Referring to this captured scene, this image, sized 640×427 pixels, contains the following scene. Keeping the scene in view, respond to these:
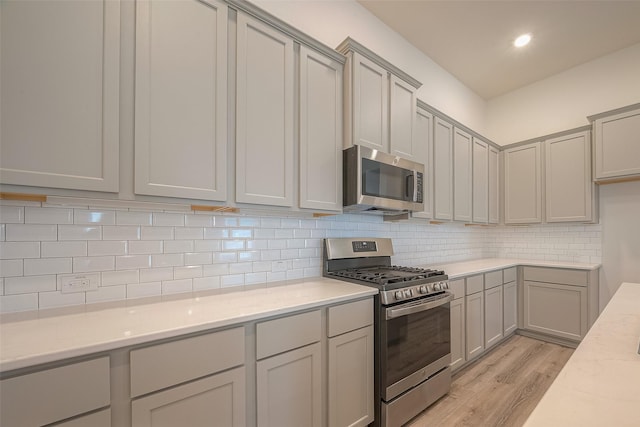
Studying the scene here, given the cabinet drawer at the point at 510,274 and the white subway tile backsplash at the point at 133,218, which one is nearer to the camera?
the white subway tile backsplash at the point at 133,218

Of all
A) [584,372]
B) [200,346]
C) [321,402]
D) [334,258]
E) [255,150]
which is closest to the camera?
[584,372]

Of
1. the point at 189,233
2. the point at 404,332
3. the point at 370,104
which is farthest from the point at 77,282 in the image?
the point at 370,104

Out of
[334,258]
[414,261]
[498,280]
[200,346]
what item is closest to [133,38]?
[200,346]

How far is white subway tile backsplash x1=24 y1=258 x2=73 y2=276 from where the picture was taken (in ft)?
4.16

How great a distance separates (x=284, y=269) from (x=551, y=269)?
3.15 metres

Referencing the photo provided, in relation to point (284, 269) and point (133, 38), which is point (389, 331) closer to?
point (284, 269)

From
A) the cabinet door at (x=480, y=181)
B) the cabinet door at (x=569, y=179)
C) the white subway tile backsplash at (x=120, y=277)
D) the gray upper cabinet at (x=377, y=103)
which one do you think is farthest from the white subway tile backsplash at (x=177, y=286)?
the cabinet door at (x=569, y=179)

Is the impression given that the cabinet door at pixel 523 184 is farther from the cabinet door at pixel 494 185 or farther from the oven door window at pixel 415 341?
the oven door window at pixel 415 341

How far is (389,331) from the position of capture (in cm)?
177

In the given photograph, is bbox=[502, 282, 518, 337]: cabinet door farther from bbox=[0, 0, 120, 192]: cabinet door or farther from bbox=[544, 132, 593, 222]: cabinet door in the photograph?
bbox=[0, 0, 120, 192]: cabinet door

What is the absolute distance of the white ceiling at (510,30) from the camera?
262 cm

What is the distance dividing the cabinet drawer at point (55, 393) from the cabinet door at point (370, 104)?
185cm

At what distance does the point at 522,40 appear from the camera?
10.0ft

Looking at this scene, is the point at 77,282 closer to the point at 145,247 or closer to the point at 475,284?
the point at 145,247
